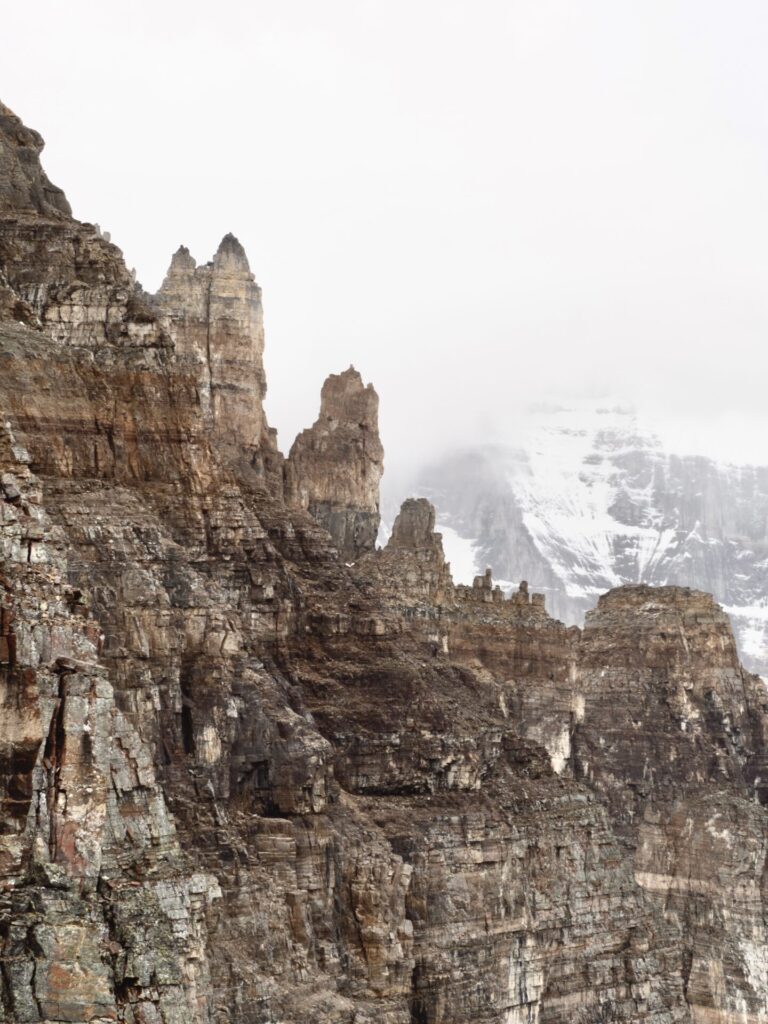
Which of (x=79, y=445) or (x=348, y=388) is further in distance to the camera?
(x=348, y=388)

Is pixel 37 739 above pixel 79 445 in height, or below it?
below

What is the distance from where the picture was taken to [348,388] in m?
152

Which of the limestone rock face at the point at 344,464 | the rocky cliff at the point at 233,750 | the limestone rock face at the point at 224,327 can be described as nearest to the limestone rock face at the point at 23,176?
the rocky cliff at the point at 233,750

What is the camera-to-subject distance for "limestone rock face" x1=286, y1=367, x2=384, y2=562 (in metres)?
146

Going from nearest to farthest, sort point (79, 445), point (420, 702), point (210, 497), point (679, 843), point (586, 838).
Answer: point (79, 445)
point (210, 497)
point (420, 702)
point (586, 838)
point (679, 843)

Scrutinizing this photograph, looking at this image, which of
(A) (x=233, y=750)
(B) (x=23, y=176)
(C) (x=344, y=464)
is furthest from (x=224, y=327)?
(A) (x=233, y=750)

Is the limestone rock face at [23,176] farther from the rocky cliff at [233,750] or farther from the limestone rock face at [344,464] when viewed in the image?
the limestone rock face at [344,464]

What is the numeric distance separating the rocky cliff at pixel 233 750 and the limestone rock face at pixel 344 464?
345 millimetres

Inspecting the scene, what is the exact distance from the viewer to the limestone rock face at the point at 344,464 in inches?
5768

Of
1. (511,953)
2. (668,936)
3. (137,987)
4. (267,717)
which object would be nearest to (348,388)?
(668,936)

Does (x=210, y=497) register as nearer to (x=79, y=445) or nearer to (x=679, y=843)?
(x=79, y=445)

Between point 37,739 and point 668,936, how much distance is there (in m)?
71.5

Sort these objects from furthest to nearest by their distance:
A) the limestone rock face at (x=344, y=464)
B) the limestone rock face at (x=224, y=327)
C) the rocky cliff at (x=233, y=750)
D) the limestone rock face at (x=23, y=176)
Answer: the limestone rock face at (x=344, y=464) < the limestone rock face at (x=224, y=327) < the limestone rock face at (x=23, y=176) < the rocky cliff at (x=233, y=750)

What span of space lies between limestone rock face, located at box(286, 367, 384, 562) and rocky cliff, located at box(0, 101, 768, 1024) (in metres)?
0.34
